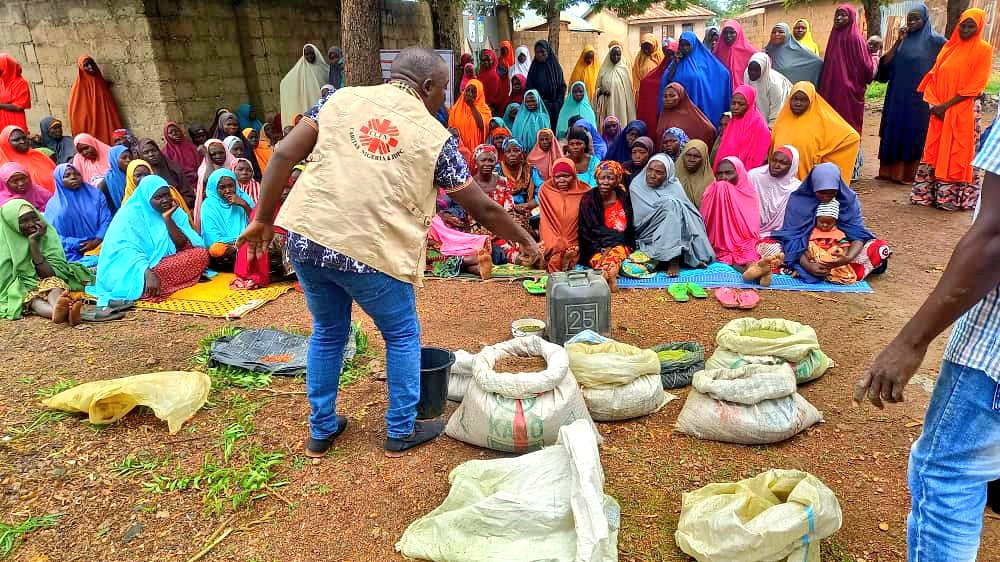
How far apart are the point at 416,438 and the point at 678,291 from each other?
8.93 ft

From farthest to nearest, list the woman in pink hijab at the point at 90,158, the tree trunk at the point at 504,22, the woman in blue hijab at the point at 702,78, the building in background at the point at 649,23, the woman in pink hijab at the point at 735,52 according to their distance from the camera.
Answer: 1. the building in background at the point at 649,23
2. the tree trunk at the point at 504,22
3. the woman in pink hijab at the point at 735,52
4. the woman in blue hijab at the point at 702,78
5. the woman in pink hijab at the point at 90,158

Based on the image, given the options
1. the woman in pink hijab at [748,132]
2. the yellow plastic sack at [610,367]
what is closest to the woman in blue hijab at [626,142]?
the woman in pink hijab at [748,132]

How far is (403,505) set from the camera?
2.57m

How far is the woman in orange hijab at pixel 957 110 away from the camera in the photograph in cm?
641

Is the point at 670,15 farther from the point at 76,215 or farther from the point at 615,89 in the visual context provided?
the point at 76,215

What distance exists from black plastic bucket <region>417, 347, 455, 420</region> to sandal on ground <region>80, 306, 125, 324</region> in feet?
9.96

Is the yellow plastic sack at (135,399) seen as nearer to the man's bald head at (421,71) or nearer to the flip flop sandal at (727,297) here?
the man's bald head at (421,71)

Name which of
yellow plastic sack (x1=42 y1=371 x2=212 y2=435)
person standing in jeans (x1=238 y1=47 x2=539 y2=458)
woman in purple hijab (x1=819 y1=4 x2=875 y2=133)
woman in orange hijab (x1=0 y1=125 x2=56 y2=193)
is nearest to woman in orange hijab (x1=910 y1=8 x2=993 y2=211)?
woman in purple hijab (x1=819 y1=4 x2=875 y2=133)

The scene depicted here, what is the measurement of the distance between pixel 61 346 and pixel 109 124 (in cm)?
528

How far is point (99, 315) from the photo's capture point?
481cm

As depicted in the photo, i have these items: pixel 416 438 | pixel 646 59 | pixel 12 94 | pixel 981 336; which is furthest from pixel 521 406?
pixel 12 94

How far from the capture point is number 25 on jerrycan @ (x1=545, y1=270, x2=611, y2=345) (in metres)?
3.86

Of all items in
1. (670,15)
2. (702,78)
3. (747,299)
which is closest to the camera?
(747,299)

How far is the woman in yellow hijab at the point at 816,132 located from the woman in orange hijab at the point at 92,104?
830 cm
